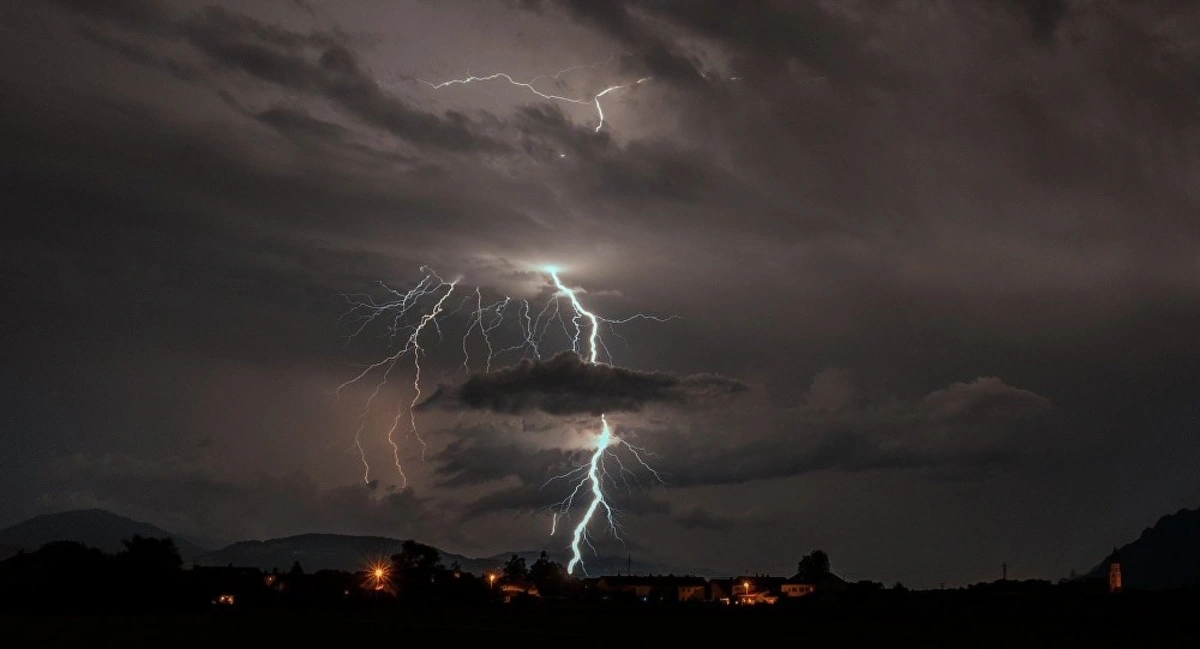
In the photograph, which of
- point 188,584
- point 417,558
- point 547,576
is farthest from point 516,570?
point 188,584

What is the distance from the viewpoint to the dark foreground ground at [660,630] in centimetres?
4447

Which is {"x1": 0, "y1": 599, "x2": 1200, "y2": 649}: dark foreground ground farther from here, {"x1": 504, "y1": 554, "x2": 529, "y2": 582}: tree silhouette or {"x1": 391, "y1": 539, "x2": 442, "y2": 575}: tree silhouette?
{"x1": 504, "y1": 554, "x2": 529, "y2": 582}: tree silhouette

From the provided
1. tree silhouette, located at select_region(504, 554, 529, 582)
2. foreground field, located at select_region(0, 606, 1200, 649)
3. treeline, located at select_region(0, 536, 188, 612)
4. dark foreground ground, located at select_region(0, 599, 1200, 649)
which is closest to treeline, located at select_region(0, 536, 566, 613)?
treeline, located at select_region(0, 536, 188, 612)

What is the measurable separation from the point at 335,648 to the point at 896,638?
2197cm

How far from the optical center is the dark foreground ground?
44.5m

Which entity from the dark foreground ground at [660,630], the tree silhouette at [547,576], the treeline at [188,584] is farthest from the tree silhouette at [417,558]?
the dark foreground ground at [660,630]

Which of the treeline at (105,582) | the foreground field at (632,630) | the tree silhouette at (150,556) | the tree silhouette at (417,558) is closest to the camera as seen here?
the foreground field at (632,630)

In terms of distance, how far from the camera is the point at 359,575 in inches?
4476

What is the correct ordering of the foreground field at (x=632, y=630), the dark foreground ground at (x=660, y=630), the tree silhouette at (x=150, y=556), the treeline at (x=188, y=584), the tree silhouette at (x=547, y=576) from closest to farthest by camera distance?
the dark foreground ground at (x=660, y=630)
the foreground field at (x=632, y=630)
the treeline at (x=188, y=584)
the tree silhouette at (x=150, y=556)
the tree silhouette at (x=547, y=576)

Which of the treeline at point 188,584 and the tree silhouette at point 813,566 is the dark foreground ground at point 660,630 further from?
the tree silhouette at point 813,566

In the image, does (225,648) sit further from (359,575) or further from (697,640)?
(359,575)

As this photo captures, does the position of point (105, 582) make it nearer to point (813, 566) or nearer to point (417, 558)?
point (417, 558)

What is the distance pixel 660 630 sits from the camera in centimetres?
5441

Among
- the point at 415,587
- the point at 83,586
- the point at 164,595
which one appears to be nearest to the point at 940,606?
the point at 415,587
